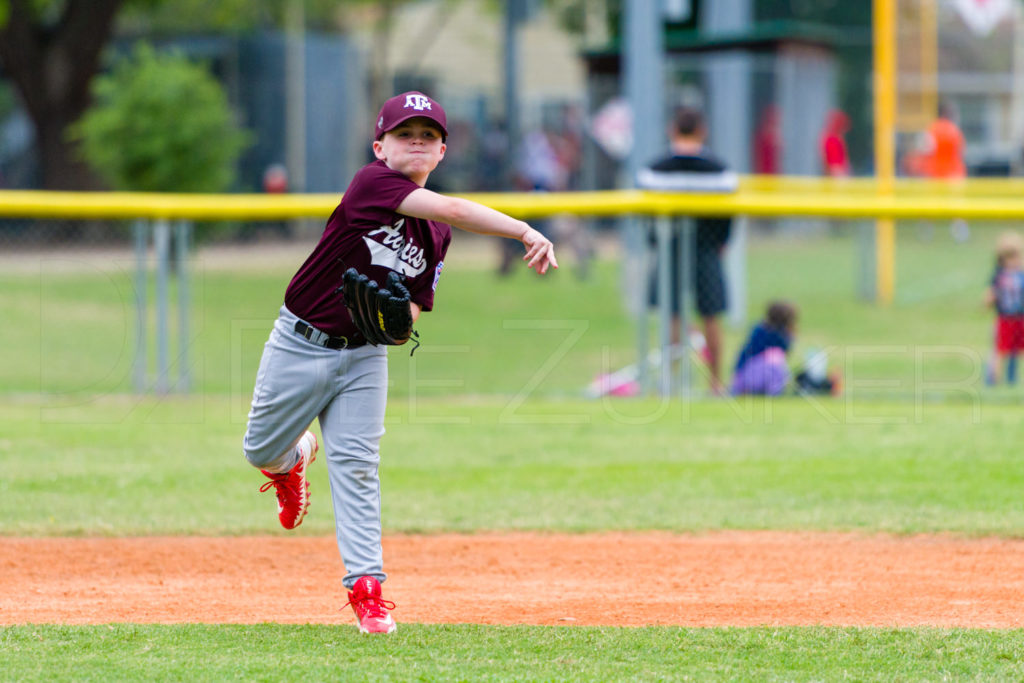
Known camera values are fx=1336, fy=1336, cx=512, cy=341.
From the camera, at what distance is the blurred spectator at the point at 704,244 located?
33.0ft

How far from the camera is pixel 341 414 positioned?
4.69 meters

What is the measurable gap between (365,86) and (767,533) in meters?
24.8

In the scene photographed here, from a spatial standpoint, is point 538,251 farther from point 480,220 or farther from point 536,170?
point 536,170

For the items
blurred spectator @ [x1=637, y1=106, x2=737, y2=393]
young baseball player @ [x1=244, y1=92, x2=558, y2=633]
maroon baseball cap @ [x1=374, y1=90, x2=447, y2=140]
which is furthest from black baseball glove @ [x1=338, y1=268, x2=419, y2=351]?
blurred spectator @ [x1=637, y1=106, x2=737, y2=393]

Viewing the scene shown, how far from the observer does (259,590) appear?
547cm

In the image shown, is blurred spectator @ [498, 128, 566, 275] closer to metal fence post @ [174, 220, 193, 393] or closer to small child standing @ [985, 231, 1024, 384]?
small child standing @ [985, 231, 1024, 384]

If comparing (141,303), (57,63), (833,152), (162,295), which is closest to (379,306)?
(162,295)

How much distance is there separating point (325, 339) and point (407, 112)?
86cm

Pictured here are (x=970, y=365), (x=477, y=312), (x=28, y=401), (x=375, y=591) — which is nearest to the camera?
(x=375, y=591)

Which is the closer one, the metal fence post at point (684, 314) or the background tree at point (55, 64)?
the metal fence post at point (684, 314)

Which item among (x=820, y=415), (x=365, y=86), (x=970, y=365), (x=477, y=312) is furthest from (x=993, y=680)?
(x=365, y=86)

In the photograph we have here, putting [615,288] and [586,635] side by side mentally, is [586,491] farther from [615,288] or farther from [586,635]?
[615,288]

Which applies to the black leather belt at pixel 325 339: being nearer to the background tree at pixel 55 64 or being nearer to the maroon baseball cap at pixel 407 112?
the maroon baseball cap at pixel 407 112

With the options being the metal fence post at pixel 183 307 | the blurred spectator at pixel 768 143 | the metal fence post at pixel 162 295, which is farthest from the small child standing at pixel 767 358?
the blurred spectator at pixel 768 143
